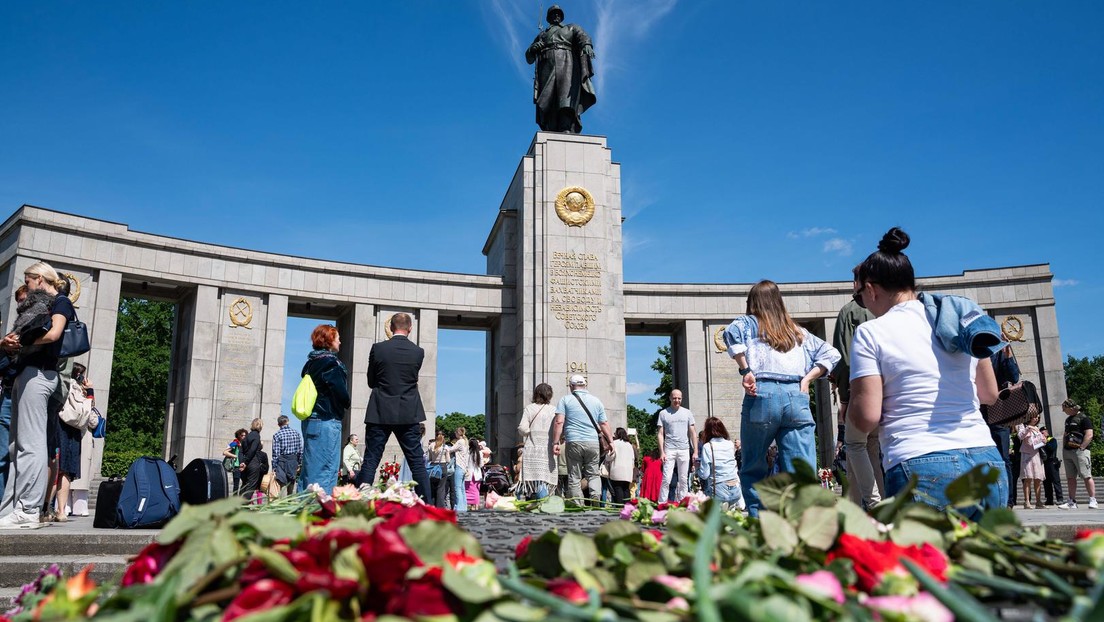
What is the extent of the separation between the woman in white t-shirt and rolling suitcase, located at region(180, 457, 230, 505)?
23.1 feet

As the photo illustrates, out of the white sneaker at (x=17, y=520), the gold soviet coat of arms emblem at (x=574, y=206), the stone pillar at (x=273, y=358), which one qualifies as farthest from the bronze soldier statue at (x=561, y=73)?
the white sneaker at (x=17, y=520)

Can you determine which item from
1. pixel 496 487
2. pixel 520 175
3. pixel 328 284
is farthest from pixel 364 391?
pixel 496 487

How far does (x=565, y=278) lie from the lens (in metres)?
22.7

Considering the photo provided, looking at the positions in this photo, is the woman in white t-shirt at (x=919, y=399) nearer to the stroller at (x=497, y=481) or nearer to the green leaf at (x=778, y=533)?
the green leaf at (x=778, y=533)

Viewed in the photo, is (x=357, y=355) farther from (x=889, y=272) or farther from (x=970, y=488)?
(x=970, y=488)

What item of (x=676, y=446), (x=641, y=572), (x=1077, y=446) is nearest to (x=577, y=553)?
(x=641, y=572)

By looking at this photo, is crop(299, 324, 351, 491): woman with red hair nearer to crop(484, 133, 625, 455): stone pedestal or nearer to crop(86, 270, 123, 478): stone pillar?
crop(484, 133, 625, 455): stone pedestal

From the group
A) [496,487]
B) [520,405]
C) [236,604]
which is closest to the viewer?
[236,604]

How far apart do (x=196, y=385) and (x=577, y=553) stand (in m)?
23.3

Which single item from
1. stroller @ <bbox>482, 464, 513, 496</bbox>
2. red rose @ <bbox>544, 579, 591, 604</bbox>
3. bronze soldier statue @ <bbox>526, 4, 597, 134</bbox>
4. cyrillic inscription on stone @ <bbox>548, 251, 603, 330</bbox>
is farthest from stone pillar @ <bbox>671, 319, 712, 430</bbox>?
red rose @ <bbox>544, 579, 591, 604</bbox>

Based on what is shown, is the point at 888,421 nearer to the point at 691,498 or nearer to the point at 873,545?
the point at 691,498

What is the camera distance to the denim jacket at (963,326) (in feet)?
10.8

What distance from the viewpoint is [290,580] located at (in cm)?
114

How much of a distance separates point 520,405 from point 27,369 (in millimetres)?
16128
